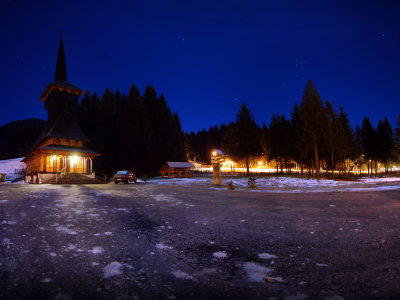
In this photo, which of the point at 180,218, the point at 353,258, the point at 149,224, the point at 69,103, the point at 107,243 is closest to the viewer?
the point at 353,258

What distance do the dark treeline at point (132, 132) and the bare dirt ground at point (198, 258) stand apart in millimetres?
39862

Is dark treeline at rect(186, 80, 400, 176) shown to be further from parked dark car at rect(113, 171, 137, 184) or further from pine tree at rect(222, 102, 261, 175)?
parked dark car at rect(113, 171, 137, 184)

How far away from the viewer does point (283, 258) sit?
3.86 m

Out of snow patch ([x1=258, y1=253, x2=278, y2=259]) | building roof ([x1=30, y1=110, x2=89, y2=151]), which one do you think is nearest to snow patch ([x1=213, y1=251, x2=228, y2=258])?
snow patch ([x1=258, y1=253, x2=278, y2=259])

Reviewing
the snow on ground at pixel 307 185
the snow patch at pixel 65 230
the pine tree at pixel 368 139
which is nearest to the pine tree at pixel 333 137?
the snow on ground at pixel 307 185

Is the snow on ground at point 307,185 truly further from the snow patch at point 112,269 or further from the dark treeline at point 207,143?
the dark treeline at point 207,143

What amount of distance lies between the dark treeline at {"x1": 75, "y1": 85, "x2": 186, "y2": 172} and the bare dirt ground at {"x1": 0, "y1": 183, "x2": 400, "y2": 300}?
3986 centimetres

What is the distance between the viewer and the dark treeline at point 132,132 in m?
45.8

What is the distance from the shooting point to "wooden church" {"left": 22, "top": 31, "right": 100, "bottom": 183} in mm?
34250

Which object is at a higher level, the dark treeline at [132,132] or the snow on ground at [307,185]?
the dark treeline at [132,132]

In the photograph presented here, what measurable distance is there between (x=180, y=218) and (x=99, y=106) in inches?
1971

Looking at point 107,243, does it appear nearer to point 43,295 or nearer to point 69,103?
point 43,295

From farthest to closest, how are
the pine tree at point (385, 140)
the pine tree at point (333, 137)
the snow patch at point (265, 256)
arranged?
the pine tree at point (385, 140) < the pine tree at point (333, 137) < the snow patch at point (265, 256)

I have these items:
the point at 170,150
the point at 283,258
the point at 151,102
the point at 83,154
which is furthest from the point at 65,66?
the point at 283,258
